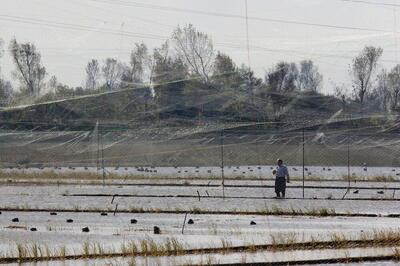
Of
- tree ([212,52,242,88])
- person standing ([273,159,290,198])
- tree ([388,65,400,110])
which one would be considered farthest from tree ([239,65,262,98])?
person standing ([273,159,290,198])

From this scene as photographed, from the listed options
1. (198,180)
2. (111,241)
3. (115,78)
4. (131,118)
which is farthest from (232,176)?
(115,78)

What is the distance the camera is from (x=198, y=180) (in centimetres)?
4266

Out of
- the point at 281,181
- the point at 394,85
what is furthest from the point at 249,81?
the point at 281,181

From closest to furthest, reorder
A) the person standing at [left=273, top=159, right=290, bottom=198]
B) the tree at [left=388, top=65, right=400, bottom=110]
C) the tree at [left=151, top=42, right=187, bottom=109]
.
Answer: the person standing at [left=273, top=159, right=290, bottom=198]
the tree at [left=151, top=42, right=187, bottom=109]
the tree at [left=388, top=65, right=400, bottom=110]

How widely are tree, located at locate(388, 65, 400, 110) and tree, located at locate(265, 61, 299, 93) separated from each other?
277 inches

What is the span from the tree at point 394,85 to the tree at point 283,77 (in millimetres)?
7040

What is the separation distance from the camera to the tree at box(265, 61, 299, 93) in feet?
218

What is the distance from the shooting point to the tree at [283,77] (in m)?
66.4

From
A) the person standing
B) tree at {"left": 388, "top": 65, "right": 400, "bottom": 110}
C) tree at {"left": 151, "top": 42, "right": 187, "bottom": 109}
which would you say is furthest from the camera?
tree at {"left": 388, "top": 65, "right": 400, "bottom": 110}

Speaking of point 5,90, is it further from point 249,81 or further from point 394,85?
point 394,85

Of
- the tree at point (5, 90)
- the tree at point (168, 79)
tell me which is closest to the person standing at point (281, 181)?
the tree at point (168, 79)

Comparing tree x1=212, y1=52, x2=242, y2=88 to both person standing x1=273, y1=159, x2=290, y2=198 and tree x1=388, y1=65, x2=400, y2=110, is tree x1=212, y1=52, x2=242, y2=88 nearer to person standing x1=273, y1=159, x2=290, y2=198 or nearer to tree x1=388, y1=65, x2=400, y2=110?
tree x1=388, y1=65, x2=400, y2=110

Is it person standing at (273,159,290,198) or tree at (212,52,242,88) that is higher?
tree at (212,52,242,88)

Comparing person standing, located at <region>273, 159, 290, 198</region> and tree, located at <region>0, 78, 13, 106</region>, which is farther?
tree, located at <region>0, 78, 13, 106</region>
